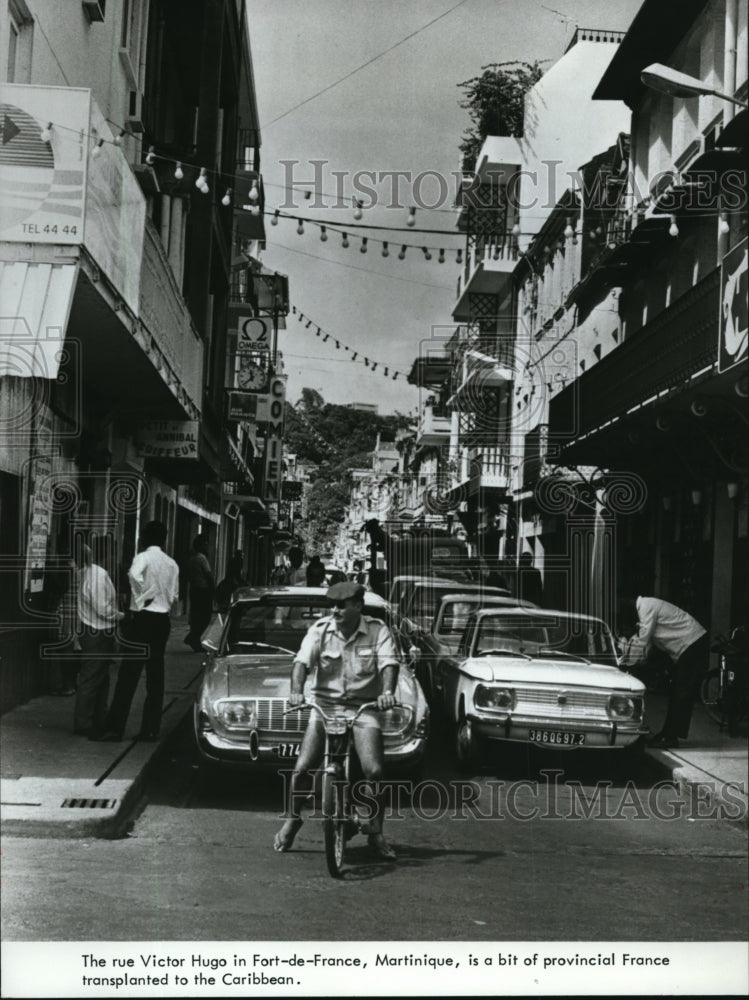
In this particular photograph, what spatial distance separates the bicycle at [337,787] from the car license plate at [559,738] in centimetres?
202

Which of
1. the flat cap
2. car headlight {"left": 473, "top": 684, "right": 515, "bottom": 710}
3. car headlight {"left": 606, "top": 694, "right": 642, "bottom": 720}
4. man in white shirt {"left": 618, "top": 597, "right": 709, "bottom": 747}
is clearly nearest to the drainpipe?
man in white shirt {"left": 618, "top": 597, "right": 709, "bottom": 747}

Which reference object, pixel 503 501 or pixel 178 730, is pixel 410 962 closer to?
pixel 503 501

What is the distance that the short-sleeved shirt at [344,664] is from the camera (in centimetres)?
496

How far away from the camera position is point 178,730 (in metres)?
7.38

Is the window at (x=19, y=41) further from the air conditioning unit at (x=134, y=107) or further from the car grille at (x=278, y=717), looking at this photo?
the air conditioning unit at (x=134, y=107)

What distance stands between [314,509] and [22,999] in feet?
8.36

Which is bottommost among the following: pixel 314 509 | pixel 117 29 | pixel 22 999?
pixel 22 999

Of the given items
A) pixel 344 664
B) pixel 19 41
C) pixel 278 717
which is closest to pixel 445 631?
pixel 278 717

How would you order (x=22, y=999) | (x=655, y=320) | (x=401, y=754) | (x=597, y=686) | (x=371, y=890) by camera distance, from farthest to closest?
1. (x=655, y=320)
2. (x=597, y=686)
3. (x=401, y=754)
4. (x=371, y=890)
5. (x=22, y=999)

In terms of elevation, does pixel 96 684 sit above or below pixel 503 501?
below

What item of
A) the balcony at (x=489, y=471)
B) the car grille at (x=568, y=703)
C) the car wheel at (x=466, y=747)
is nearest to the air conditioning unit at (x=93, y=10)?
the balcony at (x=489, y=471)

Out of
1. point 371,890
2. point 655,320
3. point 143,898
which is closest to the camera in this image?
point 143,898

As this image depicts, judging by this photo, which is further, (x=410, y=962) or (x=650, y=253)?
(x=650, y=253)

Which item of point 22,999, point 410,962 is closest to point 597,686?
point 410,962
